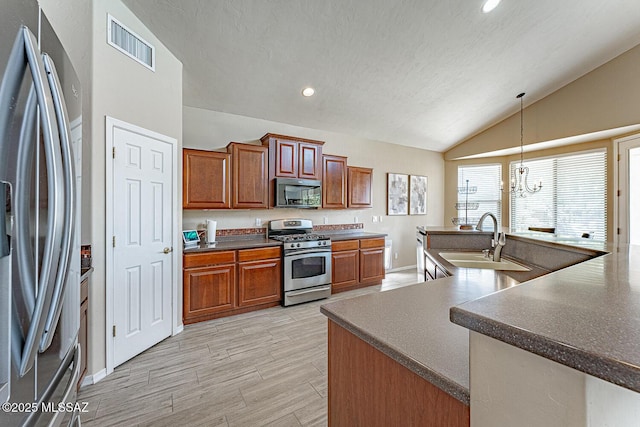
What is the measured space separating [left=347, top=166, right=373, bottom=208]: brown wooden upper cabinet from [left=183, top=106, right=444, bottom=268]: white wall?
1.09ft

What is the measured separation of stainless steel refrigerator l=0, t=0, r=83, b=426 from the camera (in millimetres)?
654

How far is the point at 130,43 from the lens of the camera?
7.76 ft

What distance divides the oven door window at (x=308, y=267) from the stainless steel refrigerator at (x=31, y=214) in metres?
2.83

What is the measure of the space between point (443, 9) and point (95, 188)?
3571 millimetres

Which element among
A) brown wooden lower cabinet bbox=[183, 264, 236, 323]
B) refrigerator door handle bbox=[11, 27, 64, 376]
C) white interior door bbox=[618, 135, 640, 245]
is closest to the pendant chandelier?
white interior door bbox=[618, 135, 640, 245]

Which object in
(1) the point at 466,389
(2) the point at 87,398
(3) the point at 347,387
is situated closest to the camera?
(1) the point at 466,389

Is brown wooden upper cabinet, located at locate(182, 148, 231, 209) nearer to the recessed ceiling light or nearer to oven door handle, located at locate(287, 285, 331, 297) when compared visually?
oven door handle, located at locate(287, 285, 331, 297)

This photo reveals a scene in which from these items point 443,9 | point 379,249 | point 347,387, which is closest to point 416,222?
point 379,249

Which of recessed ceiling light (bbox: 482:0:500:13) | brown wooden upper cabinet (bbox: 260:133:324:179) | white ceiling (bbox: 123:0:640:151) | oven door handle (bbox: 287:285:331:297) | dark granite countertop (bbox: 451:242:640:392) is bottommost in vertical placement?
oven door handle (bbox: 287:285:331:297)

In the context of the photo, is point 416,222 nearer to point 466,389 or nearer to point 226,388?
point 226,388

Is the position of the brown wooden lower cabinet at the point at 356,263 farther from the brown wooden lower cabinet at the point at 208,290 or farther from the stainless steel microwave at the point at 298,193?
Answer: the brown wooden lower cabinet at the point at 208,290

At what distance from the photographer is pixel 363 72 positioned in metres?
3.50

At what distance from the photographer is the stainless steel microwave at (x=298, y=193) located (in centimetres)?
390

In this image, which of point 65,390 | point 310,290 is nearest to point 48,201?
point 65,390
